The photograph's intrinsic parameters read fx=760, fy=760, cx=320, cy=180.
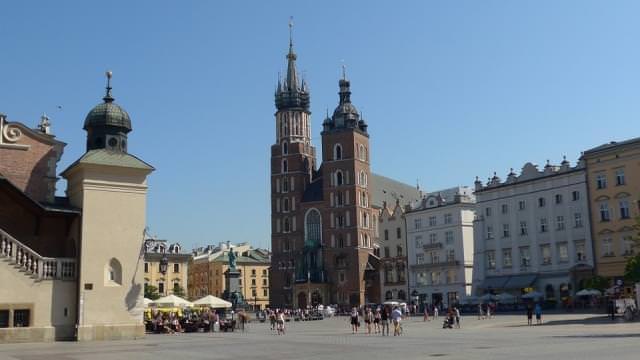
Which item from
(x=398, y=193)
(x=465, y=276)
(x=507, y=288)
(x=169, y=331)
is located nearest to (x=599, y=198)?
(x=507, y=288)

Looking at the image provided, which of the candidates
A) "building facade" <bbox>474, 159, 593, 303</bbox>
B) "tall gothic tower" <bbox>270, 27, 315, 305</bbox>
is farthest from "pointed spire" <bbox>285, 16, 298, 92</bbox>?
"building facade" <bbox>474, 159, 593, 303</bbox>

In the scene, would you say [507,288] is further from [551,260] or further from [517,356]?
[517,356]

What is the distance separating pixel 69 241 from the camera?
36.1 meters

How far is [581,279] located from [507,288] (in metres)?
8.01

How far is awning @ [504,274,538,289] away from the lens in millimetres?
71938

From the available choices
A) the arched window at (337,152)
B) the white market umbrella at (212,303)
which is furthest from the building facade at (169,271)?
the white market umbrella at (212,303)

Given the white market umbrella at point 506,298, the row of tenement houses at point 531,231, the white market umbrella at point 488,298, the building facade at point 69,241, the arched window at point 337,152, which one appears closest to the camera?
the building facade at point 69,241

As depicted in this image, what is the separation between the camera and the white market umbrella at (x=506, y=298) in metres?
70.9

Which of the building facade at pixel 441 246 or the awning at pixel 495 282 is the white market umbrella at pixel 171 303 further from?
the building facade at pixel 441 246

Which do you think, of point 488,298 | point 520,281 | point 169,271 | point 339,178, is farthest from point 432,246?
point 169,271

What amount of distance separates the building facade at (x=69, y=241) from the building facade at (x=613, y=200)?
43.6 m

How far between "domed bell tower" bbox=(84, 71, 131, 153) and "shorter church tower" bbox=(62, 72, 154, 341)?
1527mm

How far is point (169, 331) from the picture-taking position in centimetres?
4288

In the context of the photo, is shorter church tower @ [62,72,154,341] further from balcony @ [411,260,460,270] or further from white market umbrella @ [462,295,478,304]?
balcony @ [411,260,460,270]
